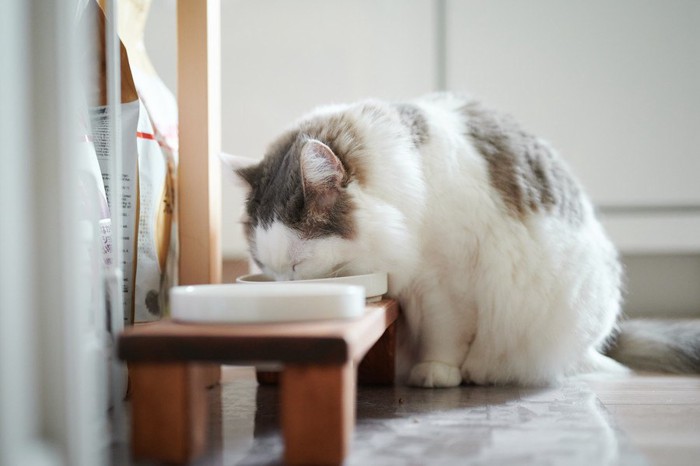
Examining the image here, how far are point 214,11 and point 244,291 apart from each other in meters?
0.72

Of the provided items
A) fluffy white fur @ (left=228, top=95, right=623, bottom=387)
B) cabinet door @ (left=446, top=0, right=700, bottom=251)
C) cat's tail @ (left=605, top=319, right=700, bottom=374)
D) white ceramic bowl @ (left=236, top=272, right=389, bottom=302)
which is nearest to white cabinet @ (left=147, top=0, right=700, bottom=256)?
cabinet door @ (left=446, top=0, right=700, bottom=251)

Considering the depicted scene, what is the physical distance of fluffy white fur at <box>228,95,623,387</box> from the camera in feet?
4.01

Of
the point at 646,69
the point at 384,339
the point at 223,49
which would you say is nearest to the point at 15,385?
the point at 384,339

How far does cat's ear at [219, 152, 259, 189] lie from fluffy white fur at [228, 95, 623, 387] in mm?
136

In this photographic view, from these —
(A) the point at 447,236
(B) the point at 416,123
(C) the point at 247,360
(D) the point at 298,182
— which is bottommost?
(C) the point at 247,360

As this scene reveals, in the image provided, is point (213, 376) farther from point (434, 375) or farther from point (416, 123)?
point (416, 123)

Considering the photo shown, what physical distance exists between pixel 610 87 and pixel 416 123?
3.13ft

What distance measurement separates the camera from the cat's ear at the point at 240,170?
1347 millimetres

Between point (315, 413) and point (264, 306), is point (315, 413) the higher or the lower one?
the lower one

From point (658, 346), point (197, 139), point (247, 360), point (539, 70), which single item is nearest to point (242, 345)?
point (247, 360)

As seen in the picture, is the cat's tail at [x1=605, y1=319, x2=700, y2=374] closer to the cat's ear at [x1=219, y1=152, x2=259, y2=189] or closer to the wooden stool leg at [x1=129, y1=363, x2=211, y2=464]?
the cat's ear at [x1=219, y1=152, x2=259, y2=189]

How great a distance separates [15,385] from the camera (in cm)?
57

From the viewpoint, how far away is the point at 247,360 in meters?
0.73

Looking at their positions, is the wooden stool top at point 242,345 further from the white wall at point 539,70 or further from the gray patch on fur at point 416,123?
the white wall at point 539,70
